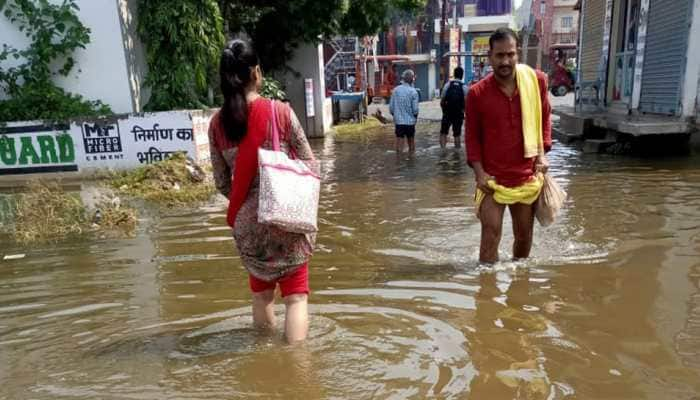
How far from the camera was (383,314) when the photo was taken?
3.63m

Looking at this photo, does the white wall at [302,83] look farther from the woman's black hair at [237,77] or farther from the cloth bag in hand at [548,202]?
the woman's black hair at [237,77]

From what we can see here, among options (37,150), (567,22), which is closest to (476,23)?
(567,22)

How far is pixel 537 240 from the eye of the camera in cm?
523

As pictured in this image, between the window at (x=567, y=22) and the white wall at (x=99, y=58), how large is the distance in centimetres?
4900

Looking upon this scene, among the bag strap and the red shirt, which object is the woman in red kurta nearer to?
the bag strap

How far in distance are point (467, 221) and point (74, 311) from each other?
384 cm

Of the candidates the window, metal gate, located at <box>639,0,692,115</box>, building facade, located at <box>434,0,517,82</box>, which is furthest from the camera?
Answer: the window

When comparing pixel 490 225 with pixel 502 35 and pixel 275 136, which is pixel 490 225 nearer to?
pixel 502 35

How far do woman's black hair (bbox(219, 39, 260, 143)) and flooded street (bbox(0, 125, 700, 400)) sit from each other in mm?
1241

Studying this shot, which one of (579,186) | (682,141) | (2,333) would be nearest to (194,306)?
(2,333)

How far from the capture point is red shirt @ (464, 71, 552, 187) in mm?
4027

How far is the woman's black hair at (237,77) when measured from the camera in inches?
107

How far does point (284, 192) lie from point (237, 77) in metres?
0.59

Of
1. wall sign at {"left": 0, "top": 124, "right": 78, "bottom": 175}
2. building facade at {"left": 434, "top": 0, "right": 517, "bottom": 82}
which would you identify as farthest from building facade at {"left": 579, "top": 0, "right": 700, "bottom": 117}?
building facade at {"left": 434, "top": 0, "right": 517, "bottom": 82}
